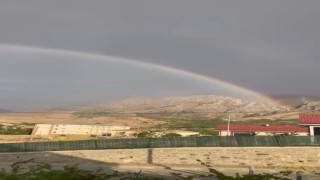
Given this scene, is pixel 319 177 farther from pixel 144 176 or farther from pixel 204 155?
pixel 144 176

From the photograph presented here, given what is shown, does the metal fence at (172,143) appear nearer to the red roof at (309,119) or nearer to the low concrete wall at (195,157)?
the low concrete wall at (195,157)

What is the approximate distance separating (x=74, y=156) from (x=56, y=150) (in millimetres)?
2561

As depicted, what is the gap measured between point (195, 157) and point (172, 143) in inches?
111

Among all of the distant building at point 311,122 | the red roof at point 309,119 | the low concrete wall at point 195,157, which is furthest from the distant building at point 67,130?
the distant building at point 311,122

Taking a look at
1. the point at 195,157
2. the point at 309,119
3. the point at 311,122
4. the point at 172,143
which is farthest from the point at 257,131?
the point at 195,157

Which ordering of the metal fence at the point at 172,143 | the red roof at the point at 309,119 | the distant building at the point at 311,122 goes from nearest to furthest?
the metal fence at the point at 172,143 < the distant building at the point at 311,122 < the red roof at the point at 309,119

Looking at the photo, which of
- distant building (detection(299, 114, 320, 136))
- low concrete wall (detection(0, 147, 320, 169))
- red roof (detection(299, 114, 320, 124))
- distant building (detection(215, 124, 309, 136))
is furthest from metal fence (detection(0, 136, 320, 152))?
distant building (detection(215, 124, 309, 136))

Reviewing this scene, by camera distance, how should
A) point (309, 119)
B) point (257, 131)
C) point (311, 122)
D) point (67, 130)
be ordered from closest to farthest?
point (311, 122)
point (309, 119)
point (257, 131)
point (67, 130)

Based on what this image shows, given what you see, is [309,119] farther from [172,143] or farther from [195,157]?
[172,143]

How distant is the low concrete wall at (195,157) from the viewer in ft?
89.4

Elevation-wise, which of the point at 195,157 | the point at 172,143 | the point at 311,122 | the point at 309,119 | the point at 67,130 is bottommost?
the point at 195,157

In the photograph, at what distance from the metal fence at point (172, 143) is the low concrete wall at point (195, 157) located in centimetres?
83

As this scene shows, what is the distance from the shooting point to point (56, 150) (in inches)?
1350

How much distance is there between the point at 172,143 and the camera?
103ft
